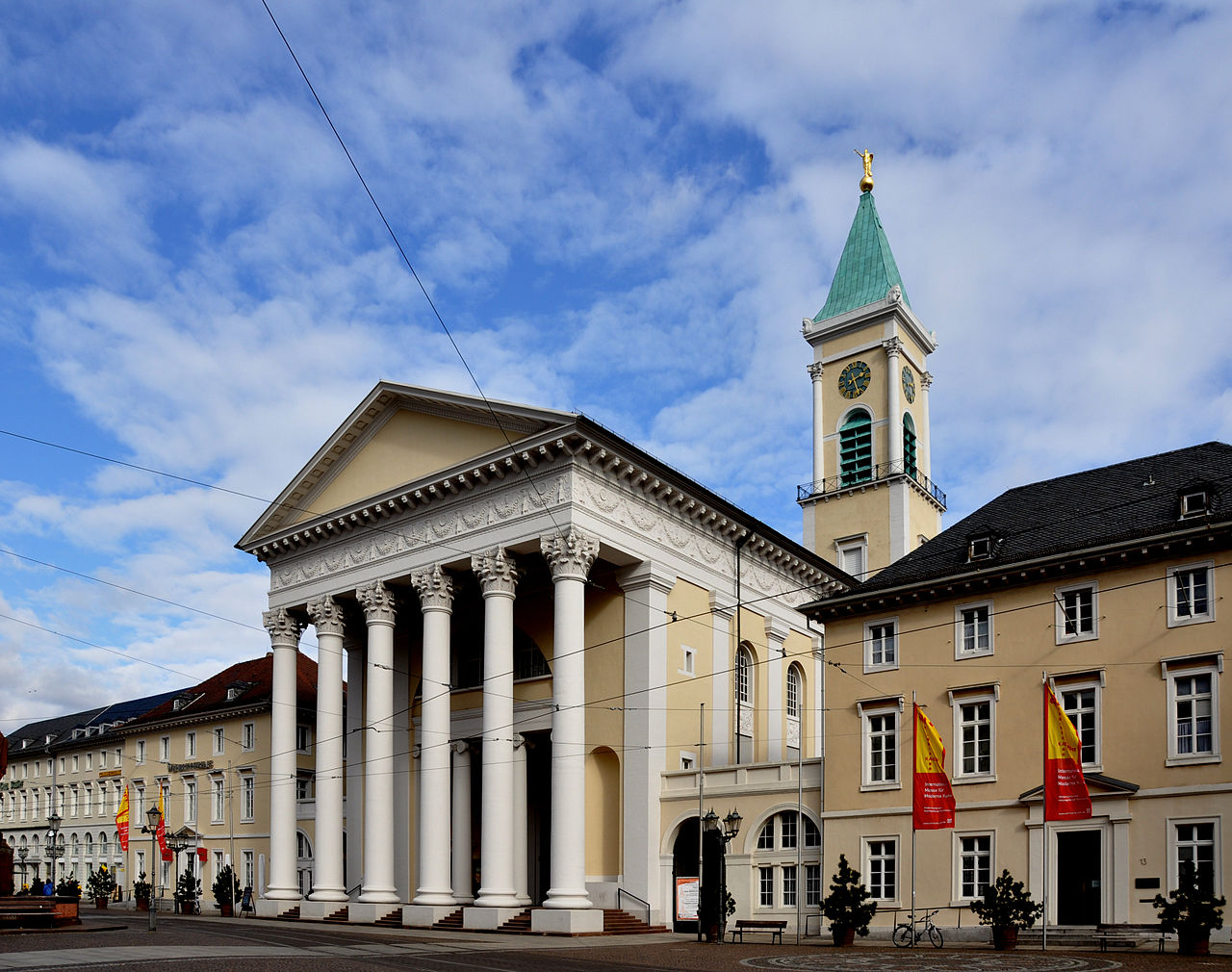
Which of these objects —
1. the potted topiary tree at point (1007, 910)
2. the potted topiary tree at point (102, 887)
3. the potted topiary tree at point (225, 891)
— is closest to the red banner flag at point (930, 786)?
the potted topiary tree at point (1007, 910)

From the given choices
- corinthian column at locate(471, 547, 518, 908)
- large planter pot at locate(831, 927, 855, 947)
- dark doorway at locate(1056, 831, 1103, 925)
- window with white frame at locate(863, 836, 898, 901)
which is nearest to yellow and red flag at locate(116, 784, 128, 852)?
corinthian column at locate(471, 547, 518, 908)

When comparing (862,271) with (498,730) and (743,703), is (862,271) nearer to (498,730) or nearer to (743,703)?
(743,703)

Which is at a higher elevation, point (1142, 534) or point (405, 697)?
point (1142, 534)

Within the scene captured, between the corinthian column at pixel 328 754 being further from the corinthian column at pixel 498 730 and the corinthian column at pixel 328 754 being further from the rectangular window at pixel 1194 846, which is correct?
the rectangular window at pixel 1194 846

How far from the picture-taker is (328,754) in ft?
142

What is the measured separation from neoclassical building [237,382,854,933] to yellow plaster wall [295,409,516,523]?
0.09 metres

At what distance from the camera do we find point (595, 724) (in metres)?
39.0

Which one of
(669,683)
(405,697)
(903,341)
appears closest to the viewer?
(669,683)

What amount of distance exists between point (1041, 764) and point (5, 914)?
24.4 meters

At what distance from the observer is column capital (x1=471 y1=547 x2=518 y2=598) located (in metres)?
38.0

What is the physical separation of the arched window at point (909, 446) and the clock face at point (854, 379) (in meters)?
2.58

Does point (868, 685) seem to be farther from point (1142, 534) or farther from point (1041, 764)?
point (1142, 534)

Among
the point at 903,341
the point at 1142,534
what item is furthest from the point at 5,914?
the point at 903,341

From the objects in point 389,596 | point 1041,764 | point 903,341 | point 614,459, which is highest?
point 903,341
